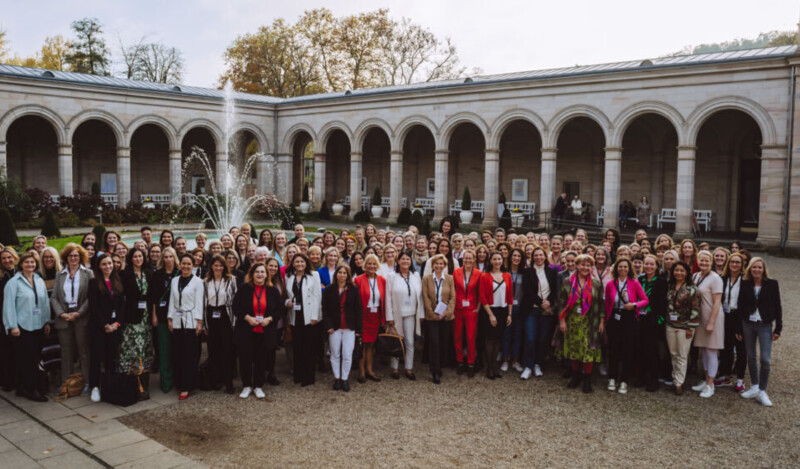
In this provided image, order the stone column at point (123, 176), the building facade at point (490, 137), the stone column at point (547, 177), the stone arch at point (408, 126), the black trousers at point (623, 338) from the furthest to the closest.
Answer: the stone column at point (123, 176)
the stone arch at point (408, 126)
the stone column at point (547, 177)
the building facade at point (490, 137)
the black trousers at point (623, 338)

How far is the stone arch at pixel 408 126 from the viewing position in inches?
1097

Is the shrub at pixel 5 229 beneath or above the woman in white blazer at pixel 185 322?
above

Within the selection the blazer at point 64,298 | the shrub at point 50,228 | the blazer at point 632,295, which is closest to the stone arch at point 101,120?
the shrub at point 50,228

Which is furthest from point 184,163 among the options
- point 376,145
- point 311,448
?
point 311,448

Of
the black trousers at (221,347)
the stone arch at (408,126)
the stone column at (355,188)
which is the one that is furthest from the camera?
the stone column at (355,188)

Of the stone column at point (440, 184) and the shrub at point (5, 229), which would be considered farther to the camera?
the stone column at point (440, 184)

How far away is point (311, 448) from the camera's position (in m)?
6.39

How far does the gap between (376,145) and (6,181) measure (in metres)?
18.2

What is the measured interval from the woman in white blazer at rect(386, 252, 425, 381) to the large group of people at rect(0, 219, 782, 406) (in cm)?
2

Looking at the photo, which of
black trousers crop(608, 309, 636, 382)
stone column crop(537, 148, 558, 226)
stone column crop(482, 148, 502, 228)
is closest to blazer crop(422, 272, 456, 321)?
black trousers crop(608, 309, 636, 382)

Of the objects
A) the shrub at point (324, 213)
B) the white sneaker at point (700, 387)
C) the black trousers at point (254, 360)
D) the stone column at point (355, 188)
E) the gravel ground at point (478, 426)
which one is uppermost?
the stone column at point (355, 188)

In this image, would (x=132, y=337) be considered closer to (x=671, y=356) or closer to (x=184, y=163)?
(x=671, y=356)

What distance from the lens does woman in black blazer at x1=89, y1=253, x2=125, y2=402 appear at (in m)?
7.57

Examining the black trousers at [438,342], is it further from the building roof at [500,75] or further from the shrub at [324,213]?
the shrub at [324,213]
